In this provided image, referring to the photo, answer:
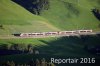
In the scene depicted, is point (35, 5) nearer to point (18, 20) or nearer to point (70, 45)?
point (18, 20)

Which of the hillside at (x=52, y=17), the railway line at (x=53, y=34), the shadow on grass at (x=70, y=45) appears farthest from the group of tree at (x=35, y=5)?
the shadow on grass at (x=70, y=45)

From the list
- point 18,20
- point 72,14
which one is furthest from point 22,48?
point 72,14

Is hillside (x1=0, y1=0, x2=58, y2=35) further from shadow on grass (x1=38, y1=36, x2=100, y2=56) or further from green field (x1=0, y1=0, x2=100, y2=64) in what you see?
shadow on grass (x1=38, y1=36, x2=100, y2=56)

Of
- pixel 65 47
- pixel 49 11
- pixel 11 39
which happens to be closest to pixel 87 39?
pixel 65 47

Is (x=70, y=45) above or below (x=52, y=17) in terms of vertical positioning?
below

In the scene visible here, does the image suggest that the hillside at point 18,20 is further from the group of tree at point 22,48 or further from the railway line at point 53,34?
the group of tree at point 22,48

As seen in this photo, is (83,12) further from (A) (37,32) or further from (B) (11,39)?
(B) (11,39)
